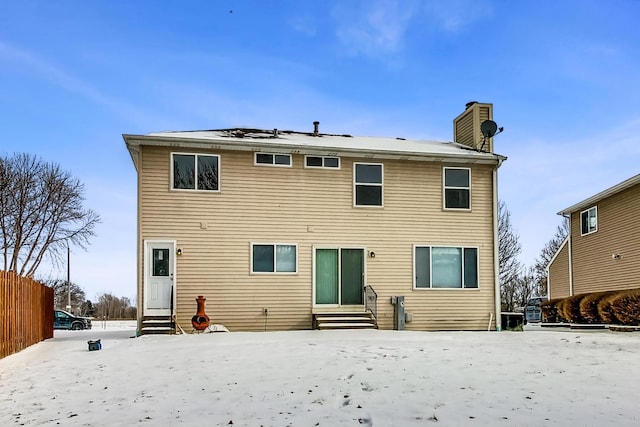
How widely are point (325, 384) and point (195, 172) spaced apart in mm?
8960

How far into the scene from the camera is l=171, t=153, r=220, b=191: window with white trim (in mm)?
15031

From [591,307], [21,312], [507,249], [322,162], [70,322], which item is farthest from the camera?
[507,249]

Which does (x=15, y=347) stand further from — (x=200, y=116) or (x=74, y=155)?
(x=74, y=155)

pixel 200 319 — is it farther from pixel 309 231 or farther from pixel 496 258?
pixel 496 258

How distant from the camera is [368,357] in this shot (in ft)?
30.7

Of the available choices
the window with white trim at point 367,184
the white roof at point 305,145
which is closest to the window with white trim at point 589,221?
the white roof at point 305,145

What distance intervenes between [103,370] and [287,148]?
8.09 meters

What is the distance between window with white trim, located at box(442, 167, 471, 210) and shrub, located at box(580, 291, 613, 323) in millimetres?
5487

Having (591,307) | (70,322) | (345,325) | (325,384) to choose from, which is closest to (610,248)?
(591,307)

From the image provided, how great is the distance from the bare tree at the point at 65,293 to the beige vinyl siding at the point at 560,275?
26979mm

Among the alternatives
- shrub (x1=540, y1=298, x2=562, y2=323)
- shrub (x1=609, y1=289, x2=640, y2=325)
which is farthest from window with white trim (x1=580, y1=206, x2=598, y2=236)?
shrub (x1=609, y1=289, x2=640, y2=325)

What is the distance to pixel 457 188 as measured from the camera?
16.7m

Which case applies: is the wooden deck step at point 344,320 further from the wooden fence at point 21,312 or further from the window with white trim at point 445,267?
the wooden fence at point 21,312

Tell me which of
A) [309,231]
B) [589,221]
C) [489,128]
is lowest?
[309,231]
